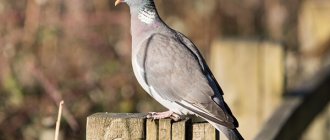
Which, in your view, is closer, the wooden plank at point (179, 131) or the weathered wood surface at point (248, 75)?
the wooden plank at point (179, 131)

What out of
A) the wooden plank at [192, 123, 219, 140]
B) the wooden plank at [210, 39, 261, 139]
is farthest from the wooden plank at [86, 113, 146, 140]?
the wooden plank at [210, 39, 261, 139]

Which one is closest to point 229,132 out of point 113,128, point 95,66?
point 113,128

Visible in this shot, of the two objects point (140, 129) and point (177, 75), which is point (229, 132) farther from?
point (140, 129)

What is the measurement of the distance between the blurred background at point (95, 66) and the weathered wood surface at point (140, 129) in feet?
6.66

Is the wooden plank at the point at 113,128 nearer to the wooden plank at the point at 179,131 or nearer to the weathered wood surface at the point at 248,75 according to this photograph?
the wooden plank at the point at 179,131

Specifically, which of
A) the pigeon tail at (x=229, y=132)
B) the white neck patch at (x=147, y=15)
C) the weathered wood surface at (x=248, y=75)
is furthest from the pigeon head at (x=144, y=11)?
the pigeon tail at (x=229, y=132)

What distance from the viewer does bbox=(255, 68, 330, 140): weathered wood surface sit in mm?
3785

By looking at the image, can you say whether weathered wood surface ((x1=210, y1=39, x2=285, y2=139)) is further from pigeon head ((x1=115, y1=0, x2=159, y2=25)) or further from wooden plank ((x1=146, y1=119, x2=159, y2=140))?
wooden plank ((x1=146, y1=119, x2=159, y2=140))

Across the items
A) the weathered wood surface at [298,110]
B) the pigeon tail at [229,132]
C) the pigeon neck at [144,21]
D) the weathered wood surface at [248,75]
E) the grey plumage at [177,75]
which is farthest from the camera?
the weathered wood surface at [248,75]

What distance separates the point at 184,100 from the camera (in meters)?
3.72

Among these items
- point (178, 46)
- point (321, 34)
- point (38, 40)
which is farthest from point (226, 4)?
point (178, 46)

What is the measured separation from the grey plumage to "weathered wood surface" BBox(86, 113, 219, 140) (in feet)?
2.18

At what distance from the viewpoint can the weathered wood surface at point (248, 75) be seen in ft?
15.5

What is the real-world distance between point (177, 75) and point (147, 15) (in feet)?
1.79
